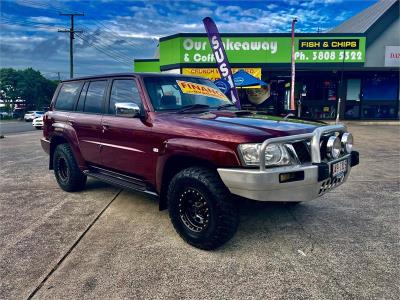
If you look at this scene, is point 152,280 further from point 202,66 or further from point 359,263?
point 202,66

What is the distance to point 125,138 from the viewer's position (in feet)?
13.3

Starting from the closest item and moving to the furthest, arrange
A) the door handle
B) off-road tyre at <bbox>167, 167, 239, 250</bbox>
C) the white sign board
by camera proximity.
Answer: off-road tyre at <bbox>167, 167, 239, 250</bbox> → the door handle → the white sign board

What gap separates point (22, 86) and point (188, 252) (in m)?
68.4

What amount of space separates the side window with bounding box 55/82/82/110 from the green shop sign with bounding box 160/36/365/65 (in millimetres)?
13925

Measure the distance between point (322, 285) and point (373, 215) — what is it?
82.7 inches

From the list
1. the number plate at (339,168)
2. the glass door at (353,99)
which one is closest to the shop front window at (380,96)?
the glass door at (353,99)

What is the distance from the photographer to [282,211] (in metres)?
4.50

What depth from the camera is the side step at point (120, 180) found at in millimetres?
3960

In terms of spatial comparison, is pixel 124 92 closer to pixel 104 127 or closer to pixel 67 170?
pixel 104 127

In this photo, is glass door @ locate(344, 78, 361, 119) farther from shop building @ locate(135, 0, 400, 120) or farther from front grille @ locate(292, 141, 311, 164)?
front grille @ locate(292, 141, 311, 164)

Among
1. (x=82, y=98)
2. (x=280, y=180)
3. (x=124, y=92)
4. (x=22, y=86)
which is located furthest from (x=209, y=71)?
(x=22, y=86)

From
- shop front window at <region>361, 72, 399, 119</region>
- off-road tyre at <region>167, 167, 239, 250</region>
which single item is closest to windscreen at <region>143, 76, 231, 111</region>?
off-road tyre at <region>167, 167, 239, 250</region>

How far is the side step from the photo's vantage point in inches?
156

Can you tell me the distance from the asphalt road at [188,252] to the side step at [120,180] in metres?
0.45
